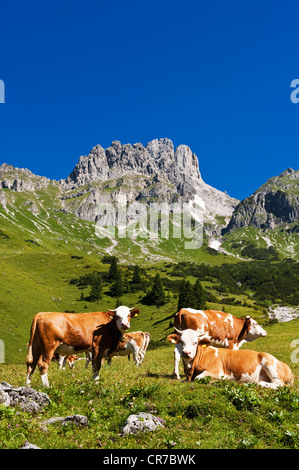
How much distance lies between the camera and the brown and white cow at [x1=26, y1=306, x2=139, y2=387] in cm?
1374

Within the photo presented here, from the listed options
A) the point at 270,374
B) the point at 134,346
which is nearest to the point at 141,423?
the point at 270,374

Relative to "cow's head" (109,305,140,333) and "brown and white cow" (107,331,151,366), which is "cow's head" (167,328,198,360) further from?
"brown and white cow" (107,331,151,366)

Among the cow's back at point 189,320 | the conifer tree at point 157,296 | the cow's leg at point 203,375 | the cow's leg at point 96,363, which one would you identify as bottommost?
the conifer tree at point 157,296

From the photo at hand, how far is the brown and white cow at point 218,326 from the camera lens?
70.6ft

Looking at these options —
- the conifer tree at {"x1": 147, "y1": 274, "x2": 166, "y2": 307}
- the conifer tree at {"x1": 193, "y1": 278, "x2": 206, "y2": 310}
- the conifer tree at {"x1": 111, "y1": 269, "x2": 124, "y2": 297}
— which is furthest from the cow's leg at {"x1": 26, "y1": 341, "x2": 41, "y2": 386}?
the conifer tree at {"x1": 111, "y1": 269, "x2": 124, "y2": 297}

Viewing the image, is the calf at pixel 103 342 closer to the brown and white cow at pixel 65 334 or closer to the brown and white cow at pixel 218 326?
the brown and white cow at pixel 65 334

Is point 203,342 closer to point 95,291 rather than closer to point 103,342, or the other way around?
point 103,342

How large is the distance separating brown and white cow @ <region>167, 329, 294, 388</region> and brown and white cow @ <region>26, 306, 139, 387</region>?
2.90 metres

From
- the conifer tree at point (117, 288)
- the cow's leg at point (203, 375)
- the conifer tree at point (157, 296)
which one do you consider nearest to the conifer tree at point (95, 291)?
the conifer tree at point (117, 288)

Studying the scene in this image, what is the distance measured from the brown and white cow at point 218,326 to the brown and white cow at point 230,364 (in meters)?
6.45

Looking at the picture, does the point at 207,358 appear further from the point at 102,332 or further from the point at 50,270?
the point at 50,270

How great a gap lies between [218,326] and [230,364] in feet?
27.6

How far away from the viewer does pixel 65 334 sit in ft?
45.7
